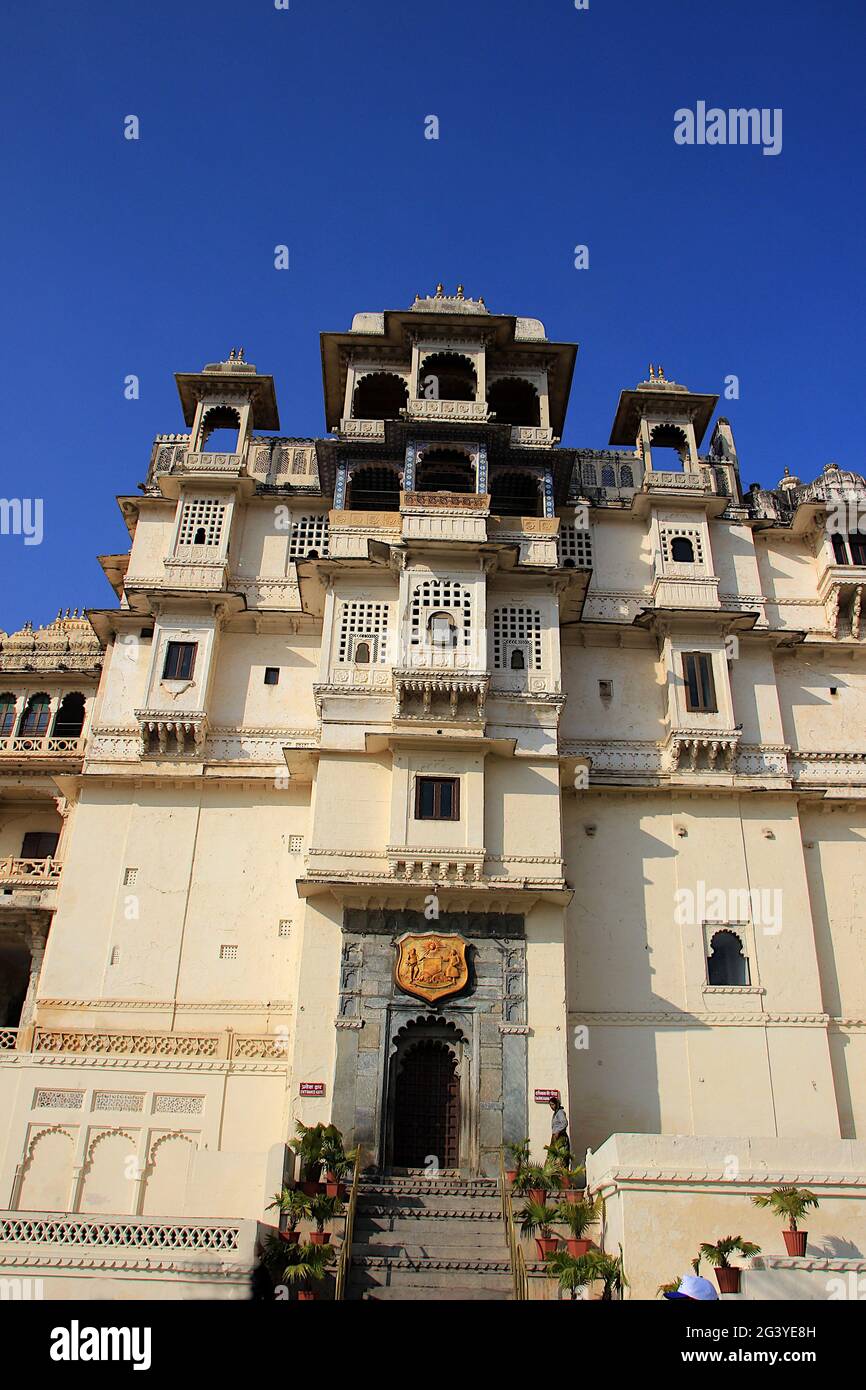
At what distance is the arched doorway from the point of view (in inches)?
821

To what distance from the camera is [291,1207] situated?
1664 cm

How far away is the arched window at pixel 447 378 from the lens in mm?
29719

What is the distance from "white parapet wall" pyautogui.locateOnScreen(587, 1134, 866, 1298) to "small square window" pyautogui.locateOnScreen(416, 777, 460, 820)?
27.7 feet

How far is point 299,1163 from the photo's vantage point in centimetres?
1873

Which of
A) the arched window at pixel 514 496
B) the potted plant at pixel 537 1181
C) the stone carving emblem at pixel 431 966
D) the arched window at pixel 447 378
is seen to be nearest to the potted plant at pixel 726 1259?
the potted plant at pixel 537 1181

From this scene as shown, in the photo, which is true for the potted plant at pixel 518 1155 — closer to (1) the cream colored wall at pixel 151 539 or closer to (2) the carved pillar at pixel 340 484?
(2) the carved pillar at pixel 340 484

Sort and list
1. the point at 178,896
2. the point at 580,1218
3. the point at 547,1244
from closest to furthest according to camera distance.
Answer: the point at 580,1218
the point at 547,1244
the point at 178,896

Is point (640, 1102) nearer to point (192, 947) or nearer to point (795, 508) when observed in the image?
point (192, 947)

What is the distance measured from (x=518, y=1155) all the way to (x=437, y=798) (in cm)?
739

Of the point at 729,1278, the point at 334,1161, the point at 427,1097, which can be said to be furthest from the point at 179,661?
the point at 729,1278

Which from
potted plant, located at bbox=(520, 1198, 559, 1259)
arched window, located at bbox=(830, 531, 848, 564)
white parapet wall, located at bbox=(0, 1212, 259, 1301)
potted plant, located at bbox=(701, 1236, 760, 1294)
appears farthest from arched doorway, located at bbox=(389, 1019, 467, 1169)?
arched window, located at bbox=(830, 531, 848, 564)

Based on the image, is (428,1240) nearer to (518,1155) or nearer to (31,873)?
(518,1155)

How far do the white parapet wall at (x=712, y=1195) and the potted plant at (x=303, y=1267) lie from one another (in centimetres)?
424

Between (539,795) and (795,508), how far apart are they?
12.9 metres
